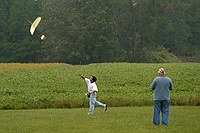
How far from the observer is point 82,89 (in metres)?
34.7

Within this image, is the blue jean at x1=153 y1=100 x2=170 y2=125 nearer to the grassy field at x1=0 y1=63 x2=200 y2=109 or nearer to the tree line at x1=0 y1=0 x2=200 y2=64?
the grassy field at x1=0 y1=63 x2=200 y2=109

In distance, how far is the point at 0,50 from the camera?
285ft

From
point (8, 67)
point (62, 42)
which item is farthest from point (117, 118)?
point (62, 42)

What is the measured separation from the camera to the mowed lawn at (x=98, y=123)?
619 inches

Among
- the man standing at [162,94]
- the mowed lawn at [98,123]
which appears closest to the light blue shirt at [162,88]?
the man standing at [162,94]

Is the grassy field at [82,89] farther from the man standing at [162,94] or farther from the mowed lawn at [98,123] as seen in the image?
the man standing at [162,94]

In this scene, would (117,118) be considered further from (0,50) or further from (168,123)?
(0,50)

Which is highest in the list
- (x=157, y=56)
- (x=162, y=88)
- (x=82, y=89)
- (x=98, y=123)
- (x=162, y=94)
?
(x=162, y=88)

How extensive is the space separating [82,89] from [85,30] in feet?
162

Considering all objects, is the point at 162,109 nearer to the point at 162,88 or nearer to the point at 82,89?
the point at 162,88

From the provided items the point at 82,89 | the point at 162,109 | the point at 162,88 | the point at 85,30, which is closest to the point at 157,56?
the point at 85,30

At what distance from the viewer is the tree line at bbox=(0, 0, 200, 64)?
8381cm

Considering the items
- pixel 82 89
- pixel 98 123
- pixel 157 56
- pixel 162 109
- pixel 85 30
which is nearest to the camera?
pixel 162 109

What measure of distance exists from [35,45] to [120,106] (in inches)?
2387
